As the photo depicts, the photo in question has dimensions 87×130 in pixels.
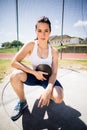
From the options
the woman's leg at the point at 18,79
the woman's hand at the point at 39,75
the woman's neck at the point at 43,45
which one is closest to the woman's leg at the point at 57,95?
the woman's hand at the point at 39,75

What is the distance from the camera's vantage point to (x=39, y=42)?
8.38 ft

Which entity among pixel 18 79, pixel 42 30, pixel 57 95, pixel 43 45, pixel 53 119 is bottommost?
pixel 53 119

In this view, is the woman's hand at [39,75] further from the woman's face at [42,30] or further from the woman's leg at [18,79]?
the woman's face at [42,30]

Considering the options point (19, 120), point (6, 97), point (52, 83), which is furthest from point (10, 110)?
point (52, 83)

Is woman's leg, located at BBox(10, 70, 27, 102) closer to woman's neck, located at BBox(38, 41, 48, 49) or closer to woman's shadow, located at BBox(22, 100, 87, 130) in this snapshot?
woman's shadow, located at BBox(22, 100, 87, 130)

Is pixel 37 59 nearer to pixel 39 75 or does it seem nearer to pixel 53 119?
pixel 39 75

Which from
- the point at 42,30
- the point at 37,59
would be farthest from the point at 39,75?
the point at 42,30

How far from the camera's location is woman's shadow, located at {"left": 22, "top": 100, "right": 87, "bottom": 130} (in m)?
2.06

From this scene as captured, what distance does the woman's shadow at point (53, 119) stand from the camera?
2062 mm

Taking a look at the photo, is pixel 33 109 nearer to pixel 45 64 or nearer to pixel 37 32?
pixel 45 64

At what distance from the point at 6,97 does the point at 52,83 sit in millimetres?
1215

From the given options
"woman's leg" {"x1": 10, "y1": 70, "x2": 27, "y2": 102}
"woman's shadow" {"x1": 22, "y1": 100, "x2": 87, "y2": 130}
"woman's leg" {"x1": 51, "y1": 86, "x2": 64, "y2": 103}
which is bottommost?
"woman's shadow" {"x1": 22, "y1": 100, "x2": 87, "y2": 130}

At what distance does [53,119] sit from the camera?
2.26 meters

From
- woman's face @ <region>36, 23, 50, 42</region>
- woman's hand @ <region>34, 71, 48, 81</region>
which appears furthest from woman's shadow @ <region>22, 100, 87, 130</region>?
woman's face @ <region>36, 23, 50, 42</region>
